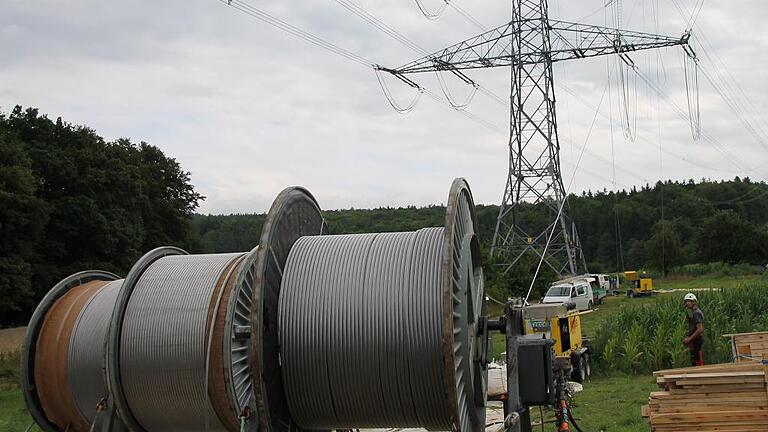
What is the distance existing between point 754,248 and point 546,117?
36.1 meters

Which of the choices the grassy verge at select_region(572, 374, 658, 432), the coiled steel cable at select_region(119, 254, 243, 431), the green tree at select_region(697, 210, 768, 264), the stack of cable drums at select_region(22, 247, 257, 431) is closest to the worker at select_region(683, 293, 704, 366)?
the grassy verge at select_region(572, 374, 658, 432)

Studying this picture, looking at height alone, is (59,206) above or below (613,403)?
above

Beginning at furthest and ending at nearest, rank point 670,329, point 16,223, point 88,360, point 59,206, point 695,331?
point 59,206
point 16,223
point 670,329
point 695,331
point 88,360

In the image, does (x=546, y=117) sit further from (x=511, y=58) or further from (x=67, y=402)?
(x=67, y=402)

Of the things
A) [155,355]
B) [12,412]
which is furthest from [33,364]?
[12,412]

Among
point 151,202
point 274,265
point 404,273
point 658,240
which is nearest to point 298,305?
point 274,265

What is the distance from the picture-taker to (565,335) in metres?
17.2

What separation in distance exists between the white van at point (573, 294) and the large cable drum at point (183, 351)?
26.5 metres

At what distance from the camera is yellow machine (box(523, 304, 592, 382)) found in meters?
16.5

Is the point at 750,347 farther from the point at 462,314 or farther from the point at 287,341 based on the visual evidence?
the point at 287,341

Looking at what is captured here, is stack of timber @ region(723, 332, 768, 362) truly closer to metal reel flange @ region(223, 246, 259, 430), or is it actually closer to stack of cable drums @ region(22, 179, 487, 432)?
stack of cable drums @ region(22, 179, 487, 432)

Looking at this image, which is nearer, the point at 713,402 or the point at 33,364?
the point at 33,364

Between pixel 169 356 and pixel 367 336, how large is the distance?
1928 millimetres

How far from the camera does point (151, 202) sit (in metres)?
42.7
